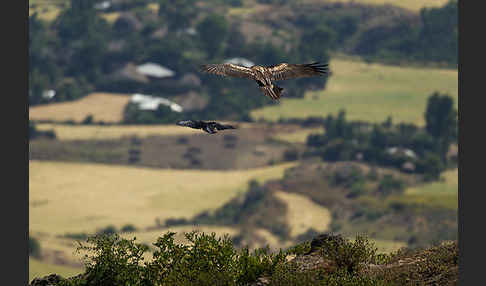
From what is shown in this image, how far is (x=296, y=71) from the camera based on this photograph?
56.3 m

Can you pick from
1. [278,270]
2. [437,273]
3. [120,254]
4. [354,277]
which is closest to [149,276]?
[120,254]

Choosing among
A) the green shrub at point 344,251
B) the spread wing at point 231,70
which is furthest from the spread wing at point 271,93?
the green shrub at point 344,251

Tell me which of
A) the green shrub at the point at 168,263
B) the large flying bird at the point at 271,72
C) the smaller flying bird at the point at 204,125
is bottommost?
the green shrub at the point at 168,263

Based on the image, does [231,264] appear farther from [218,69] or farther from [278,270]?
[218,69]

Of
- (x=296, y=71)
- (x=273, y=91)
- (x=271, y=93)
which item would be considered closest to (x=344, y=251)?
(x=296, y=71)

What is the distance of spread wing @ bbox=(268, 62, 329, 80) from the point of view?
184ft

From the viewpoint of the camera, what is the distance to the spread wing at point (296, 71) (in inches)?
2203

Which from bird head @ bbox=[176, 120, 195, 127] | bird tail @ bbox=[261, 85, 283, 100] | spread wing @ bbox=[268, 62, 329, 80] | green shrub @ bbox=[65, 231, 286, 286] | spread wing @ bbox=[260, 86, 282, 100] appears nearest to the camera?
spread wing @ bbox=[260, 86, 282, 100]

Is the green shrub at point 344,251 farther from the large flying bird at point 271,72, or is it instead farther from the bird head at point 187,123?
the bird head at point 187,123

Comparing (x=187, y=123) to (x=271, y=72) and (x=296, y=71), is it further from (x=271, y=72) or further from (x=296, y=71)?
(x=296, y=71)

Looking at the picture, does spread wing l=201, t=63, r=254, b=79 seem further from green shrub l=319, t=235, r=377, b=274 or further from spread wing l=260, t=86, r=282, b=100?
green shrub l=319, t=235, r=377, b=274

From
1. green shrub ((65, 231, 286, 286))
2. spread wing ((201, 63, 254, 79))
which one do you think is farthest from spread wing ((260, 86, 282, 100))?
green shrub ((65, 231, 286, 286))

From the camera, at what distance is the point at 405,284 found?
65375 mm

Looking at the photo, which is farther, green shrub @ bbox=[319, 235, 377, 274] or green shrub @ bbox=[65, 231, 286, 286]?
green shrub @ bbox=[319, 235, 377, 274]
